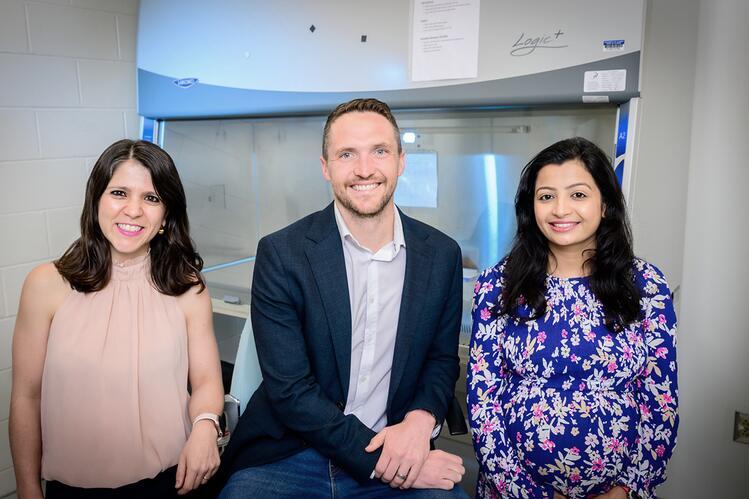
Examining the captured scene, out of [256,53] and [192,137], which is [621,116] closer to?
[256,53]

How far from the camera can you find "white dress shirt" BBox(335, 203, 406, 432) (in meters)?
1.44

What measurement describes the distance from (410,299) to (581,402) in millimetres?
466

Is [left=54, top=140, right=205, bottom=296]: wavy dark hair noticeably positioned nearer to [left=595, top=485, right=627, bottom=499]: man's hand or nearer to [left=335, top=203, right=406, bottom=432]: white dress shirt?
[left=335, top=203, right=406, bottom=432]: white dress shirt

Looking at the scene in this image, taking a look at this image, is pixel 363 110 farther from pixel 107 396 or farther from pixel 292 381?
pixel 107 396

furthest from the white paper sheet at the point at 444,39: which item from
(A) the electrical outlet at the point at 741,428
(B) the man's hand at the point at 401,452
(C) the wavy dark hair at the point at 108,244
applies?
(A) the electrical outlet at the point at 741,428

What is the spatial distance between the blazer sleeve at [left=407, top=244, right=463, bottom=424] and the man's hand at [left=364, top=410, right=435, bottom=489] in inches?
4.8

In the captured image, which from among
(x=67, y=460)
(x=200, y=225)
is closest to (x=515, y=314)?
(x=67, y=460)

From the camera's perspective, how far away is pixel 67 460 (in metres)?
1.35

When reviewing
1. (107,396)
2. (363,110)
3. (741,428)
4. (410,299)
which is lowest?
(741,428)

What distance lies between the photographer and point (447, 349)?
154cm

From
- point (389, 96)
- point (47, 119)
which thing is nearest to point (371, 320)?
point (389, 96)

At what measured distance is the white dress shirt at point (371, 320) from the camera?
1440 mm

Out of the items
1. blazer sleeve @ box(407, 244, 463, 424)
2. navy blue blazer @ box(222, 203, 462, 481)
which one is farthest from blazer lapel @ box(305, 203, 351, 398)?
blazer sleeve @ box(407, 244, 463, 424)

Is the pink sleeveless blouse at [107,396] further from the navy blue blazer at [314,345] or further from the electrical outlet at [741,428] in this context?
the electrical outlet at [741,428]
